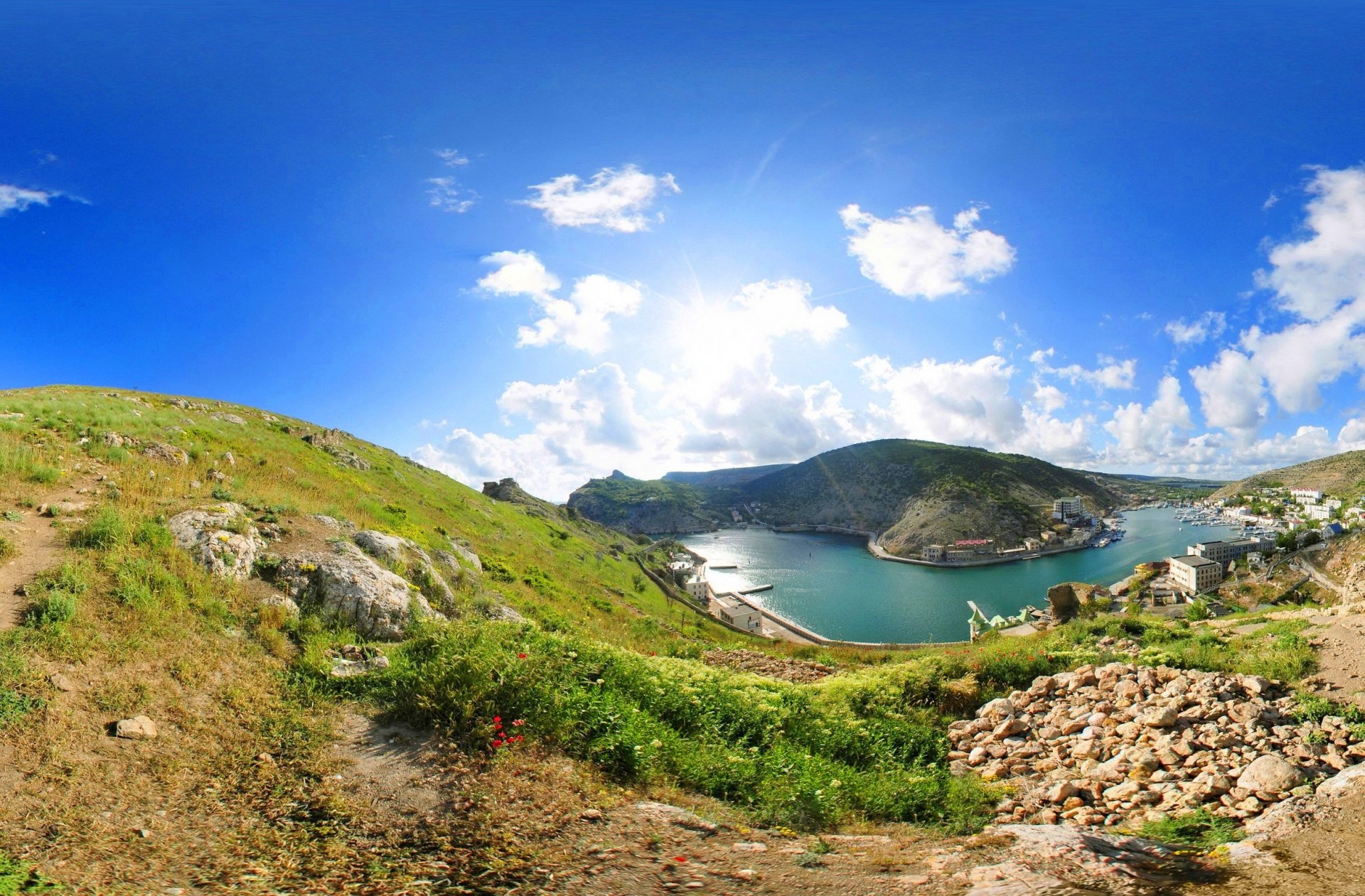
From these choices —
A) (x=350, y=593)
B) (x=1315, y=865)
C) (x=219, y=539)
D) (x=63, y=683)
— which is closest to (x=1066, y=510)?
(x=1315, y=865)

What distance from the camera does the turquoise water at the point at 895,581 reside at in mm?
70312

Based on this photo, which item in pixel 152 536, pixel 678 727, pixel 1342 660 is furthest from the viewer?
pixel 1342 660

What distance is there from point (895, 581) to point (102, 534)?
101422 mm

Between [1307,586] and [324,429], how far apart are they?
4041 inches

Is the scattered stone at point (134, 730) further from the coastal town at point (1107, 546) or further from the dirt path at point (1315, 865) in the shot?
the coastal town at point (1107, 546)

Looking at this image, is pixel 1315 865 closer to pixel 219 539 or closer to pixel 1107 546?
pixel 219 539

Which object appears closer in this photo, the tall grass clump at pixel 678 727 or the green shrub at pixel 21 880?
the green shrub at pixel 21 880

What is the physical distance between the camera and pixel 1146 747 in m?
7.99

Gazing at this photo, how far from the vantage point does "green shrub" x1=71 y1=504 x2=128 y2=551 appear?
29.5 feet

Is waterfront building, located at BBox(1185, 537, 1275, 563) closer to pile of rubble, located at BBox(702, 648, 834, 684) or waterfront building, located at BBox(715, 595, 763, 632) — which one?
waterfront building, located at BBox(715, 595, 763, 632)

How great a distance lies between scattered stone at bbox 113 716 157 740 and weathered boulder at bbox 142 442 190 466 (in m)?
12.3

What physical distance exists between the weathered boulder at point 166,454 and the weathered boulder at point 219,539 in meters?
6.11

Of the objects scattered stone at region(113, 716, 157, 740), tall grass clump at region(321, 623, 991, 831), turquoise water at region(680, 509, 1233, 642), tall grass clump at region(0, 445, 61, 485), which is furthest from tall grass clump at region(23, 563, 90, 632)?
turquoise water at region(680, 509, 1233, 642)

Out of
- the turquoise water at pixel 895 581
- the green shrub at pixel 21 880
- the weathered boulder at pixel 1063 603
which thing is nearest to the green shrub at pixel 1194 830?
the green shrub at pixel 21 880
